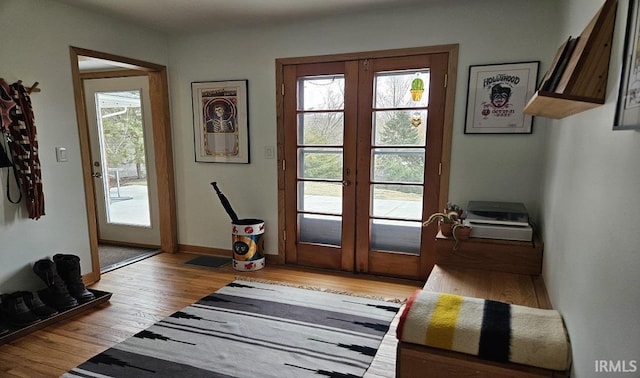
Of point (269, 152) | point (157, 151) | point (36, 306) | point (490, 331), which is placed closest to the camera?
point (490, 331)

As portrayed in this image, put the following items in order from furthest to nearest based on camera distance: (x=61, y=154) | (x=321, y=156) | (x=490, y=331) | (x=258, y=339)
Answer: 1. (x=321, y=156)
2. (x=61, y=154)
3. (x=258, y=339)
4. (x=490, y=331)

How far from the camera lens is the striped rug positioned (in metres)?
1.99

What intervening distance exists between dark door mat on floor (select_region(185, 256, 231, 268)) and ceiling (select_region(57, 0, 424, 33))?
2.31 metres

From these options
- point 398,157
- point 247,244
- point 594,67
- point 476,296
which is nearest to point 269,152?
point 247,244

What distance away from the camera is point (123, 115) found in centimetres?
418

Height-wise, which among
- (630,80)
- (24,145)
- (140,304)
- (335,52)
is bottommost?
(140,304)

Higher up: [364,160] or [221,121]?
[221,121]

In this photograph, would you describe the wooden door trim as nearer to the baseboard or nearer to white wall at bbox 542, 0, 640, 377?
the baseboard

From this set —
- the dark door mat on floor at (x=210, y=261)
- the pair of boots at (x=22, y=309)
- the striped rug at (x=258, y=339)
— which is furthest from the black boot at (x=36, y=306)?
the dark door mat on floor at (x=210, y=261)

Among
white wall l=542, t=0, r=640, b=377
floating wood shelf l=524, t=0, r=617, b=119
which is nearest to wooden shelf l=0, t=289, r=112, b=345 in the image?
white wall l=542, t=0, r=640, b=377

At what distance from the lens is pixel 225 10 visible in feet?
9.72

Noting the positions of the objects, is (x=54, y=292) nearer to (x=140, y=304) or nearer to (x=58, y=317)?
(x=58, y=317)

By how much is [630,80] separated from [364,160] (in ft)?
7.74

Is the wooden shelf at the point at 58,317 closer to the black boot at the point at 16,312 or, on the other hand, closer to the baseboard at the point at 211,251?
the black boot at the point at 16,312
